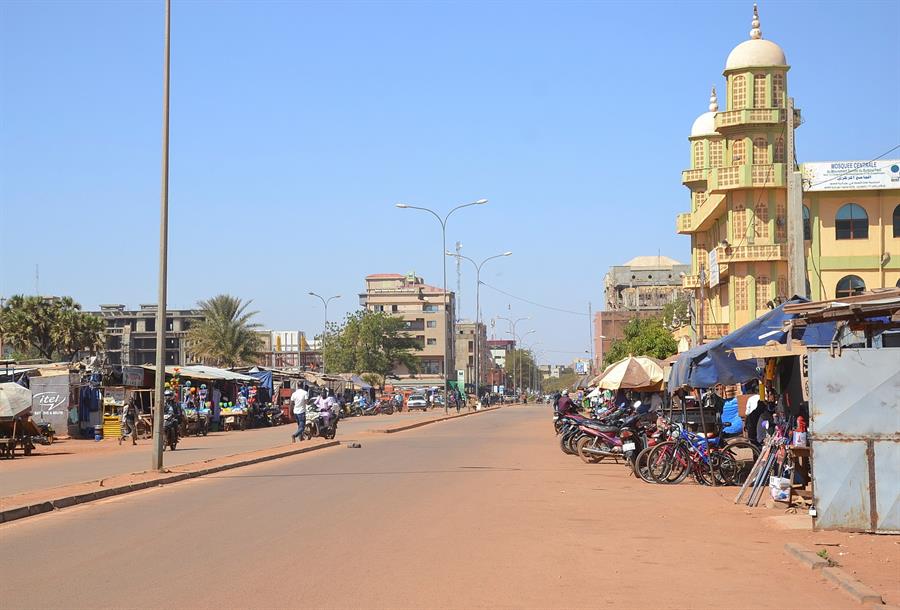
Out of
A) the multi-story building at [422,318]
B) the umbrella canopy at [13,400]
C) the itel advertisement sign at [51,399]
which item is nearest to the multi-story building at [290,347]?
the multi-story building at [422,318]

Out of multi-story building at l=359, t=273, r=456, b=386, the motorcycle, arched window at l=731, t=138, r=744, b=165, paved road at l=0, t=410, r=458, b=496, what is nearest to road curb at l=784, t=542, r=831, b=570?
paved road at l=0, t=410, r=458, b=496

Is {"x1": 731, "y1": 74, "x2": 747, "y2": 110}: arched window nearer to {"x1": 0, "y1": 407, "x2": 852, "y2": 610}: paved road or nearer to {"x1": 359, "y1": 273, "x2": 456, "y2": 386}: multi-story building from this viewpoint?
{"x1": 0, "y1": 407, "x2": 852, "y2": 610}: paved road

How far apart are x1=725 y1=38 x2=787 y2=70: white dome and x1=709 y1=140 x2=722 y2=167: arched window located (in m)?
13.1

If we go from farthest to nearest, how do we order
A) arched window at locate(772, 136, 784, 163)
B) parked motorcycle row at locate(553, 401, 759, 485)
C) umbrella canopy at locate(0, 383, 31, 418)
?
arched window at locate(772, 136, 784, 163) < umbrella canopy at locate(0, 383, 31, 418) < parked motorcycle row at locate(553, 401, 759, 485)

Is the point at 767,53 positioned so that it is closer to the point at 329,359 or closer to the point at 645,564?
the point at 645,564

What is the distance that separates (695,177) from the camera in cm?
6562

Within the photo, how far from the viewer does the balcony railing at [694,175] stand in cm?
6519

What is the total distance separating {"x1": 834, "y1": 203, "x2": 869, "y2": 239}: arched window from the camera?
164 feet

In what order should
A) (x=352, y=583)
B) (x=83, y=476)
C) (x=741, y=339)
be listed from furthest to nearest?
(x=83, y=476) → (x=741, y=339) → (x=352, y=583)

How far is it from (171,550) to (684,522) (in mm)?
6475

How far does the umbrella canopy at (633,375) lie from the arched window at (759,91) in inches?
941

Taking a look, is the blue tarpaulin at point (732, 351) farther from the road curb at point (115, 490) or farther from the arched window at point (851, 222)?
the arched window at point (851, 222)

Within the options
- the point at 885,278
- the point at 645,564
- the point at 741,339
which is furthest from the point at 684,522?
the point at 885,278

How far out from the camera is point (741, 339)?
60.1 feet
